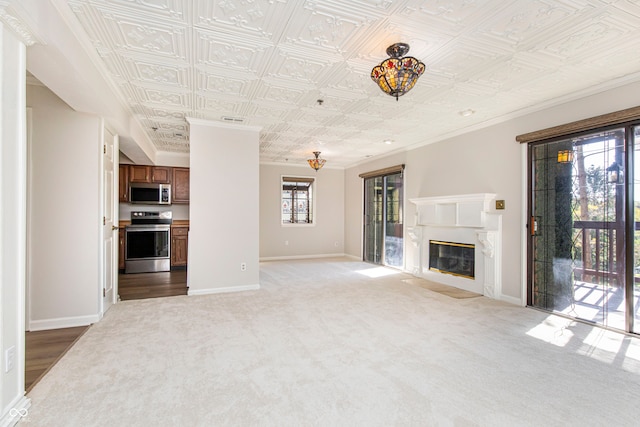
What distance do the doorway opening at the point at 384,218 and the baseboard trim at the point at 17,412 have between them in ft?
19.3

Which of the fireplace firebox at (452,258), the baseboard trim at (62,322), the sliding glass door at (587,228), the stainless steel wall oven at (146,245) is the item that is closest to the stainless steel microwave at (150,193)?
the stainless steel wall oven at (146,245)

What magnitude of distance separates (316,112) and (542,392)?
12.1 feet

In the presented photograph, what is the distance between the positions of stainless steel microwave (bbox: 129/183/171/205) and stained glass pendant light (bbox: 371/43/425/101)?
18.8ft

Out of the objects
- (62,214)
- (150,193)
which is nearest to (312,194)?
(150,193)

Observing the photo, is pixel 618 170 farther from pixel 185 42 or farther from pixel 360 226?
pixel 360 226

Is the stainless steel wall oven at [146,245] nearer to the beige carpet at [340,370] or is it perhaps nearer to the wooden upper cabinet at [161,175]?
the wooden upper cabinet at [161,175]

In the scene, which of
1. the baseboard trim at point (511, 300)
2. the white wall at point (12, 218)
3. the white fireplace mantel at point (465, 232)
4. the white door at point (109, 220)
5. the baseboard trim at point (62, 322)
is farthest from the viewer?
A: the white fireplace mantel at point (465, 232)

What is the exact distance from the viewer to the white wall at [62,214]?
327 centimetres

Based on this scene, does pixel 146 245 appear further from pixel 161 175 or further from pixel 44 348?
pixel 44 348

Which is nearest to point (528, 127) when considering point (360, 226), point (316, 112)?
point (316, 112)

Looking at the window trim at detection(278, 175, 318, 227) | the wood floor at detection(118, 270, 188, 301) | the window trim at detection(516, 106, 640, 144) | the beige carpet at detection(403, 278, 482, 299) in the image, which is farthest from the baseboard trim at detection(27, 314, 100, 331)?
the window trim at detection(516, 106, 640, 144)

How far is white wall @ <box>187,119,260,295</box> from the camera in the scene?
4.63 metres

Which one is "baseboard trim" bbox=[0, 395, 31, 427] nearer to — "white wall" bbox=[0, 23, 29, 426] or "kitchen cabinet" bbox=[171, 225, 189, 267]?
"white wall" bbox=[0, 23, 29, 426]

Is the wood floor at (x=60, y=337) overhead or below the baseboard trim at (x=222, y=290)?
below
